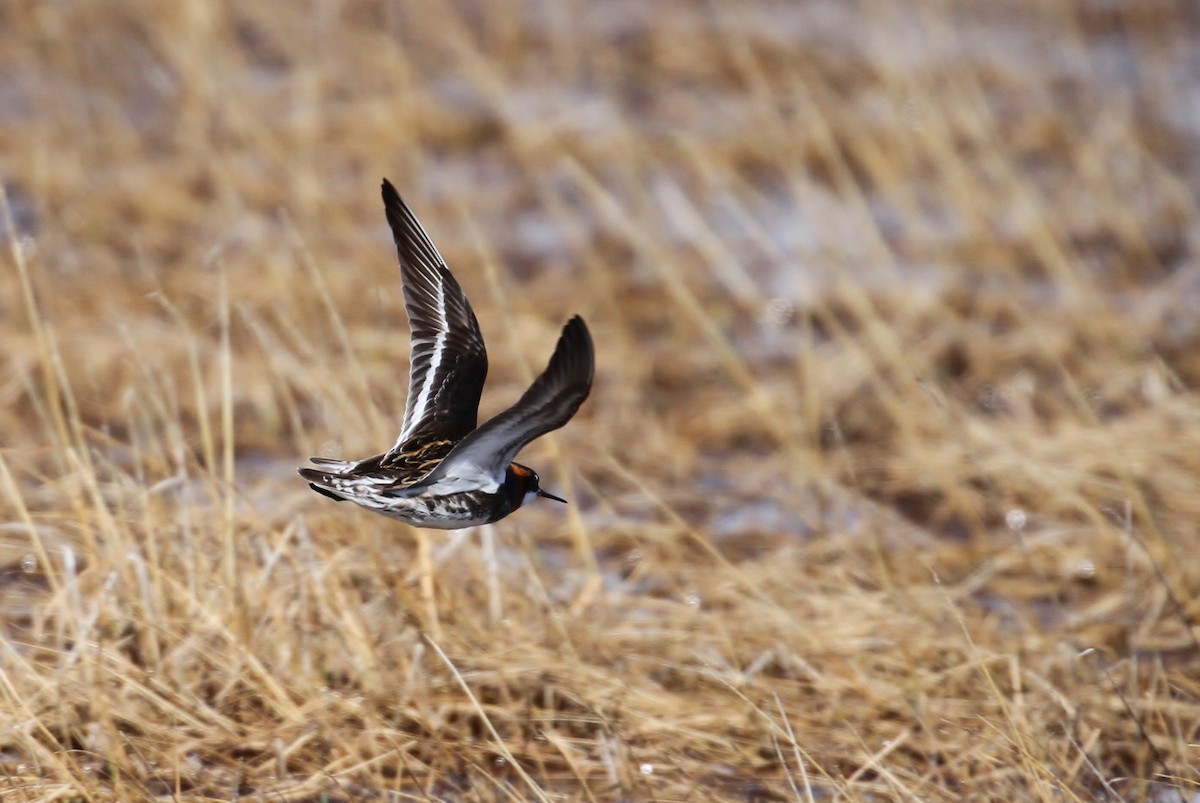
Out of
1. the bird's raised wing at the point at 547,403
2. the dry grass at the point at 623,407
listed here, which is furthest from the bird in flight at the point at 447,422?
the dry grass at the point at 623,407

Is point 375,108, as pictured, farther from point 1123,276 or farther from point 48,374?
point 48,374

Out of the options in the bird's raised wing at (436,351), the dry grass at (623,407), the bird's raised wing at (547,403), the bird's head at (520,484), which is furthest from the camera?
the dry grass at (623,407)

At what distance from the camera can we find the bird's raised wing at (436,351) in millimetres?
2715

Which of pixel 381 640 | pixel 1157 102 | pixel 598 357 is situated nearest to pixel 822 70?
pixel 1157 102

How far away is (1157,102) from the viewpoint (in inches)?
338

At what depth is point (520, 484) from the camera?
8.31 feet

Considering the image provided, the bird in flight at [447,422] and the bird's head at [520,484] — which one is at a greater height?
the bird in flight at [447,422]

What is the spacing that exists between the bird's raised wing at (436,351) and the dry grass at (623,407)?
0.54 metres

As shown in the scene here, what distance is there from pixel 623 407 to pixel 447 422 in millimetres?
2961

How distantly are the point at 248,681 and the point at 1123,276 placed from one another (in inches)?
192

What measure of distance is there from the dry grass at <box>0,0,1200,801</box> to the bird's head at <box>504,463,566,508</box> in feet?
1.59

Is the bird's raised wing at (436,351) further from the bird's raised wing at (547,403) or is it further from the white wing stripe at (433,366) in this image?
the bird's raised wing at (547,403)

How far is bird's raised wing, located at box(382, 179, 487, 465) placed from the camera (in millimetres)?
2715

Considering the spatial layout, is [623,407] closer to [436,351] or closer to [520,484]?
[436,351]
